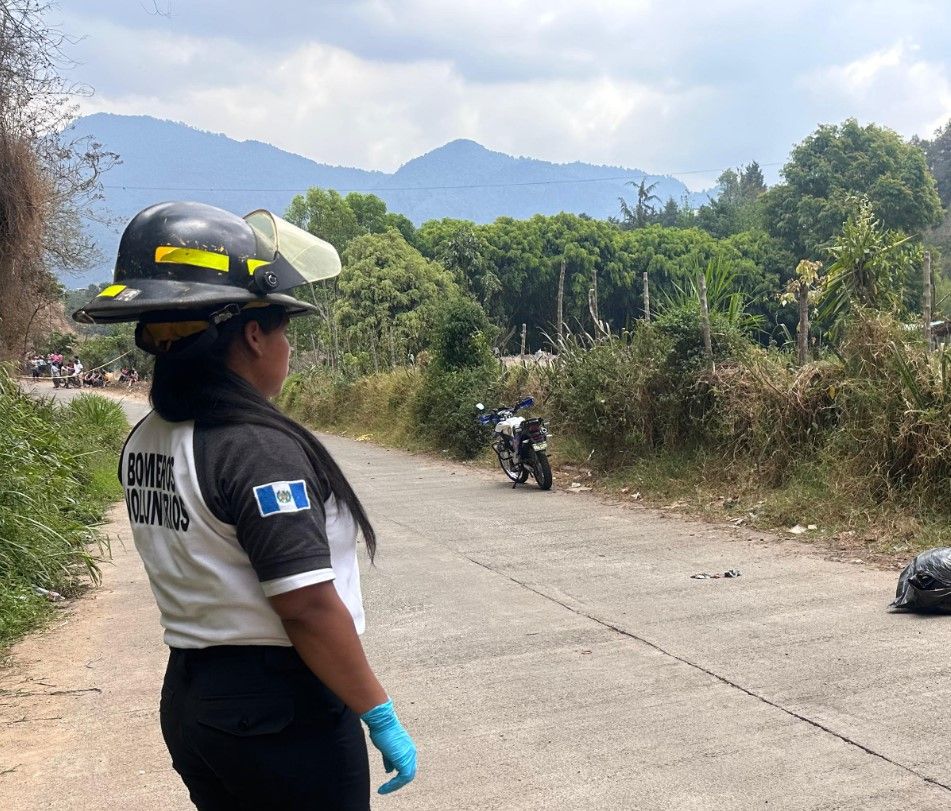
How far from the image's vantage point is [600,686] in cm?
449

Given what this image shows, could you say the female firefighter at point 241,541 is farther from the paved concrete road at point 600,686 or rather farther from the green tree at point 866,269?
the green tree at point 866,269

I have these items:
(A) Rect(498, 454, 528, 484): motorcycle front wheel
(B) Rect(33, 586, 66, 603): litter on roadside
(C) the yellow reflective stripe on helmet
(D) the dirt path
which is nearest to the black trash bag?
(D) the dirt path


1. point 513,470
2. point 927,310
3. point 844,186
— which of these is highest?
point 844,186

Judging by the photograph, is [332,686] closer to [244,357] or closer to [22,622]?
[244,357]

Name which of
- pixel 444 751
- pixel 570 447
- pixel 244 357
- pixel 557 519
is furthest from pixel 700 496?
pixel 244 357

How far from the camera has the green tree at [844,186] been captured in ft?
127

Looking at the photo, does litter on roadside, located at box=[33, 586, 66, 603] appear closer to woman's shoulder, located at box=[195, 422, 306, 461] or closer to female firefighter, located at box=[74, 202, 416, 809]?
female firefighter, located at box=[74, 202, 416, 809]

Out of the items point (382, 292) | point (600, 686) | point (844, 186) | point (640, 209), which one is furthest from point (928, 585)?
point (640, 209)

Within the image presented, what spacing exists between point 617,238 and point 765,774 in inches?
1807

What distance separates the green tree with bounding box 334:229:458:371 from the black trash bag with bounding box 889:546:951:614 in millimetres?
28318

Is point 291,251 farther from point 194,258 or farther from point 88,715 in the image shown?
point 88,715

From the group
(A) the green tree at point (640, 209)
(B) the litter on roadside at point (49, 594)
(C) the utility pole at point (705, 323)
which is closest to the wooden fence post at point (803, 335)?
(C) the utility pole at point (705, 323)

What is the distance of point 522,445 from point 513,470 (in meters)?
0.55

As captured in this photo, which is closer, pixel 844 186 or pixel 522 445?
pixel 522 445
